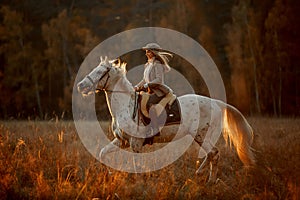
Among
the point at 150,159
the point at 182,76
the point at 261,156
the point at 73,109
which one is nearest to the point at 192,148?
the point at 150,159

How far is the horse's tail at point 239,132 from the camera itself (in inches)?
279

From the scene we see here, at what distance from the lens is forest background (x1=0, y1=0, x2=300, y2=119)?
22922mm

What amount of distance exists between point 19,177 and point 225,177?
3.54 metres

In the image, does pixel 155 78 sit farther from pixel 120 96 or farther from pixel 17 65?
pixel 17 65

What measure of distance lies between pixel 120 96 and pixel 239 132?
7.62 ft

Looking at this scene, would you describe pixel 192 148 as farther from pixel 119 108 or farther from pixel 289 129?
pixel 289 129

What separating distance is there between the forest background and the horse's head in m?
14.8

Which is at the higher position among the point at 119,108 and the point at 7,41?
the point at 7,41

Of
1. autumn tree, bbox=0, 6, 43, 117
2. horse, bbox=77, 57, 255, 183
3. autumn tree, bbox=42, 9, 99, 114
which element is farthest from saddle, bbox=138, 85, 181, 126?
autumn tree, bbox=0, 6, 43, 117

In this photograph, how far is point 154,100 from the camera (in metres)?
6.78

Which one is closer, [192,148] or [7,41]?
[192,148]

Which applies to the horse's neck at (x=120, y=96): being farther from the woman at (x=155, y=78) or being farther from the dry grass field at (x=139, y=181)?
the dry grass field at (x=139, y=181)

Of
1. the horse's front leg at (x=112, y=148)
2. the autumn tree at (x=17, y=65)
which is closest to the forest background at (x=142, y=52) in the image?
the autumn tree at (x=17, y=65)

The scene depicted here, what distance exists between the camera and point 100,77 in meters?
6.69
